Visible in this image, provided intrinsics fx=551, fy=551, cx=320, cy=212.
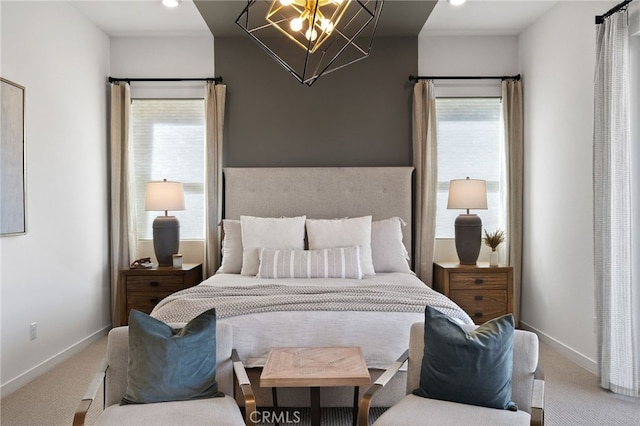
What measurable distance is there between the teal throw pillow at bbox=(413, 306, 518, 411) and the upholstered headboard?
2840mm

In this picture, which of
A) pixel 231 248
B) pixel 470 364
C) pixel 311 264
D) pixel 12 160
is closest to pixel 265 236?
pixel 231 248

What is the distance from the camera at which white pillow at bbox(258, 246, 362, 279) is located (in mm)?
4242

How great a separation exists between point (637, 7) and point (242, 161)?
3.46 metres

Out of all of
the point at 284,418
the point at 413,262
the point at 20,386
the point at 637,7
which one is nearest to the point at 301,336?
the point at 284,418

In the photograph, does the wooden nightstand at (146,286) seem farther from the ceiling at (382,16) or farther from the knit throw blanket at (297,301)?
the ceiling at (382,16)

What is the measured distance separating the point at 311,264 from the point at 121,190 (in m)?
2.23

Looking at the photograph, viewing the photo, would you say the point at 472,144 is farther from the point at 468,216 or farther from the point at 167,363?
the point at 167,363

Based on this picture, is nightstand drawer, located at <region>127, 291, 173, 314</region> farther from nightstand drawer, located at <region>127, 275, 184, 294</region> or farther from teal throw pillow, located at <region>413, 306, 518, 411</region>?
teal throw pillow, located at <region>413, 306, 518, 411</region>

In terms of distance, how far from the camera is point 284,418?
3146mm

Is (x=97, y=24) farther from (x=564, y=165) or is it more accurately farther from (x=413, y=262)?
(x=564, y=165)

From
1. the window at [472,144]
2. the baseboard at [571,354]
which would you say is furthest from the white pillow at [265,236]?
the baseboard at [571,354]

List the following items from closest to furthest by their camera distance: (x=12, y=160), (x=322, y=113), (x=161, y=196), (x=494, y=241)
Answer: (x=12, y=160)
(x=161, y=196)
(x=494, y=241)
(x=322, y=113)

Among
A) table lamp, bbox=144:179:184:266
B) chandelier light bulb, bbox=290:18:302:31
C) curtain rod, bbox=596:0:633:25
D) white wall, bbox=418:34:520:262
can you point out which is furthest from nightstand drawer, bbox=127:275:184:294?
curtain rod, bbox=596:0:633:25

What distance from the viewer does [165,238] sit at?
498 centimetres
